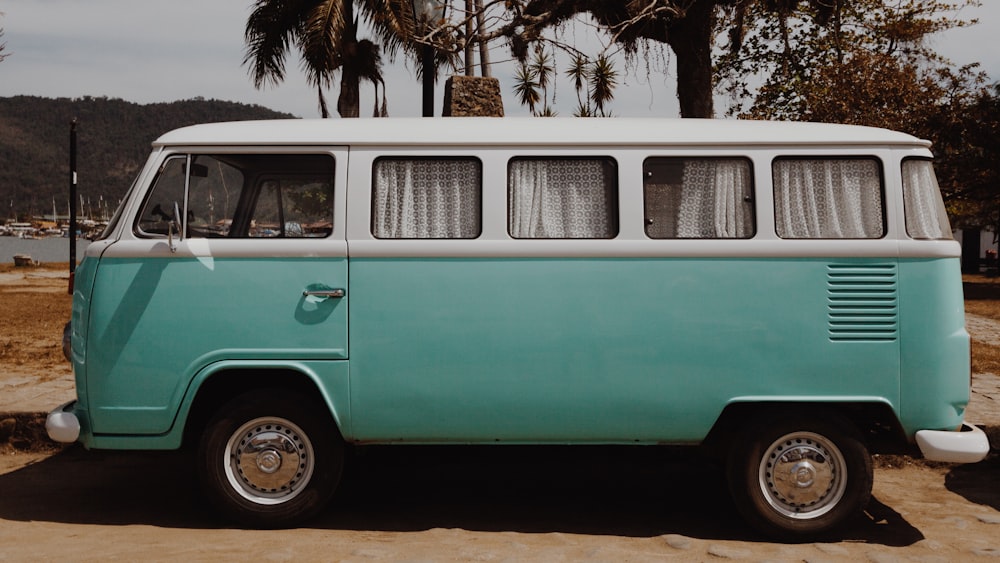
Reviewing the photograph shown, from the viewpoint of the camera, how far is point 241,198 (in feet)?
17.9

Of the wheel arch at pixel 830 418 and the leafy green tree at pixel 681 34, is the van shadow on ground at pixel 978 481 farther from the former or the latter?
the leafy green tree at pixel 681 34

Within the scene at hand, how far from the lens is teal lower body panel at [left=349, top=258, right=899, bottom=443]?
523 cm

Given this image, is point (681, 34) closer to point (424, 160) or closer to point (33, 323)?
point (424, 160)

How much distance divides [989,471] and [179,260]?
19.9 ft

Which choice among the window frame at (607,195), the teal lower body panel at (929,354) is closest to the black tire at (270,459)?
the window frame at (607,195)

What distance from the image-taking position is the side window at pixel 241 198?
5.41 metres

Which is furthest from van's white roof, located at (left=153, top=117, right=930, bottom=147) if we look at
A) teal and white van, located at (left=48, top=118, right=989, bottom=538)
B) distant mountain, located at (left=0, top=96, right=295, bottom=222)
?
distant mountain, located at (left=0, top=96, right=295, bottom=222)

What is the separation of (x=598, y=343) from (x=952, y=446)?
1.98m

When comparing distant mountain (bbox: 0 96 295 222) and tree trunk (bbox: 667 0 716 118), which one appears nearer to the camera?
tree trunk (bbox: 667 0 716 118)

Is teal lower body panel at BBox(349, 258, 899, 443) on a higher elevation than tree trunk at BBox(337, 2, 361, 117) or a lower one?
lower

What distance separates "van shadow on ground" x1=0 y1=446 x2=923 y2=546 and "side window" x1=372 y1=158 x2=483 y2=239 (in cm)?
157

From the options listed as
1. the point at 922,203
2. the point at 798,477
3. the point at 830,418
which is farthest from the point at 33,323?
the point at 922,203

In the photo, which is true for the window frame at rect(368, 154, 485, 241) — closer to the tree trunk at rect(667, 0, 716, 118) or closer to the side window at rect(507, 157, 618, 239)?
the side window at rect(507, 157, 618, 239)

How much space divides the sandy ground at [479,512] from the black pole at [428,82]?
16.1ft
